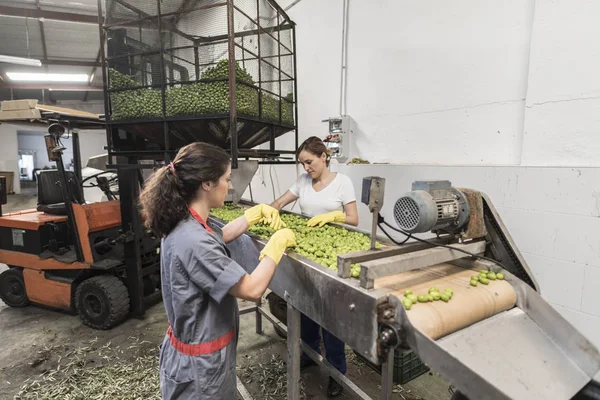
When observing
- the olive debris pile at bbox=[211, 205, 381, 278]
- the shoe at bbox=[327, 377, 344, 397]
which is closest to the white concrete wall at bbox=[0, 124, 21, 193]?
the olive debris pile at bbox=[211, 205, 381, 278]

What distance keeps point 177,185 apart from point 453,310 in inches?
46.6

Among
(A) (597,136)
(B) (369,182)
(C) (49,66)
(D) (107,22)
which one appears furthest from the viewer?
(C) (49,66)

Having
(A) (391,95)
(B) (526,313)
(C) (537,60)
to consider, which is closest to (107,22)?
(A) (391,95)

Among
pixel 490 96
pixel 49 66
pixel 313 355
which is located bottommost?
pixel 313 355

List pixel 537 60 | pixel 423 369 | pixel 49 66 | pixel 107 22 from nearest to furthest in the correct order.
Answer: pixel 537 60 → pixel 423 369 → pixel 107 22 → pixel 49 66

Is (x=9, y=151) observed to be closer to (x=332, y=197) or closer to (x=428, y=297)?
(x=332, y=197)

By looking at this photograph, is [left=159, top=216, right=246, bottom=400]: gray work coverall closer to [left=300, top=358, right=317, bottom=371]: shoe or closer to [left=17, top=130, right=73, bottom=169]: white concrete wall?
[left=300, top=358, right=317, bottom=371]: shoe

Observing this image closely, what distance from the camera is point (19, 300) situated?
3.92m

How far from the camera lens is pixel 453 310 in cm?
117

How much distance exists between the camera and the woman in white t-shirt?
253 cm

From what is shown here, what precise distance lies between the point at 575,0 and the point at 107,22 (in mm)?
3681

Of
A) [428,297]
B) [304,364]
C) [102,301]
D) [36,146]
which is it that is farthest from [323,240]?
[36,146]

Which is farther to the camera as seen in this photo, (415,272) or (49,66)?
(49,66)

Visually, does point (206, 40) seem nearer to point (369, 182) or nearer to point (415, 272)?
point (369, 182)
